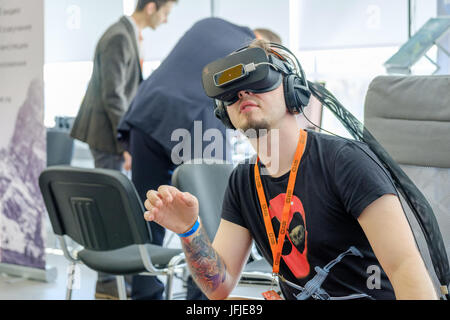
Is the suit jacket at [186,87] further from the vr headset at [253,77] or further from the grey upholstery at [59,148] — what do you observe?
the grey upholstery at [59,148]

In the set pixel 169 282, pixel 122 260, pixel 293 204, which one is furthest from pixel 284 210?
pixel 122 260

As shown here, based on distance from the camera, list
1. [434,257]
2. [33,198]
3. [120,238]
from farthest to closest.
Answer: [33,198]
[120,238]
[434,257]

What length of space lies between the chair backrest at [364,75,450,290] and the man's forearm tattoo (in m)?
0.53

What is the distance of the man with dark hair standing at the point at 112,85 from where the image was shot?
264 centimetres

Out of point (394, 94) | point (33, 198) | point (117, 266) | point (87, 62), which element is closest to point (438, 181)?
point (394, 94)

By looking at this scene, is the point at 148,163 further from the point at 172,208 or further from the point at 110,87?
the point at 172,208

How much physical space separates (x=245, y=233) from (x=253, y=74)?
0.37 meters

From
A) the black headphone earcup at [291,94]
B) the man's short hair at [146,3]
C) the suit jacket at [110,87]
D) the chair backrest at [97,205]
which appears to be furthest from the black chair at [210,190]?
the man's short hair at [146,3]

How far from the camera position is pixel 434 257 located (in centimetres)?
94

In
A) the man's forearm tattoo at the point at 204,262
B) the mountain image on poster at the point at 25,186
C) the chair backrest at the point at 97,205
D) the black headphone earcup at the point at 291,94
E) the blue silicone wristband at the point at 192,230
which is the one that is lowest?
the mountain image on poster at the point at 25,186

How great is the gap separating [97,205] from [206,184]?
1.21 feet

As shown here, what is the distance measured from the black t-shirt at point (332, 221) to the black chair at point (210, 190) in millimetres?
666

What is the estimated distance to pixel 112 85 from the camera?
2.64 m

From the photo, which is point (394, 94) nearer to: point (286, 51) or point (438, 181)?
point (438, 181)
